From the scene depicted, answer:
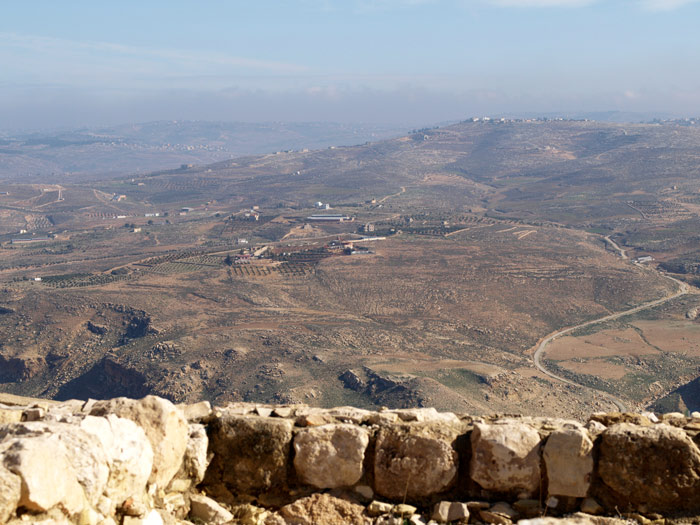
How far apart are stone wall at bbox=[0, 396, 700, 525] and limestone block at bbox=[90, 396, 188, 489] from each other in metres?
0.02

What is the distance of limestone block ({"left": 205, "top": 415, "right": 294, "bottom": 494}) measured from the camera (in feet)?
27.8

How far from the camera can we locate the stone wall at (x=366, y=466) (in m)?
7.48

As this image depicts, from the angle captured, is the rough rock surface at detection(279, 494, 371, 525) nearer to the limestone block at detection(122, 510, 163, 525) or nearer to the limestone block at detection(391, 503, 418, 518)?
the limestone block at detection(391, 503, 418, 518)

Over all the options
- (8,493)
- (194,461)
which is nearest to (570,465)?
(194,461)

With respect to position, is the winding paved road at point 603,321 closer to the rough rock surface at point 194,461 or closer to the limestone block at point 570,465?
the limestone block at point 570,465

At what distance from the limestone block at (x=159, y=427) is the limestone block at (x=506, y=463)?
3828mm

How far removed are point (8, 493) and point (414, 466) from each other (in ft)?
15.3

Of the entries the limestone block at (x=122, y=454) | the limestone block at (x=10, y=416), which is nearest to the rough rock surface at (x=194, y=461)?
the limestone block at (x=122, y=454)

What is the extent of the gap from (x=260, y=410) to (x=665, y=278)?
7577 centimetres

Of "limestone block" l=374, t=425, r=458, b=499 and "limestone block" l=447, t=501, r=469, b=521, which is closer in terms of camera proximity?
"limestone block" l=447, t=501, r=469, b=521

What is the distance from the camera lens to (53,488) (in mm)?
6414

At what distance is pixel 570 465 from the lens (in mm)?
8008

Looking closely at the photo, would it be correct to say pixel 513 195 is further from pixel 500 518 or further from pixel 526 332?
pixel 500 518

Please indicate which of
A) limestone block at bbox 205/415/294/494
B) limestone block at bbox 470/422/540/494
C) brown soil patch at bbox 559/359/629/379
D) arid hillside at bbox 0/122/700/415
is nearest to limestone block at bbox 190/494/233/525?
limestone block at bbox 205/415/294/494
